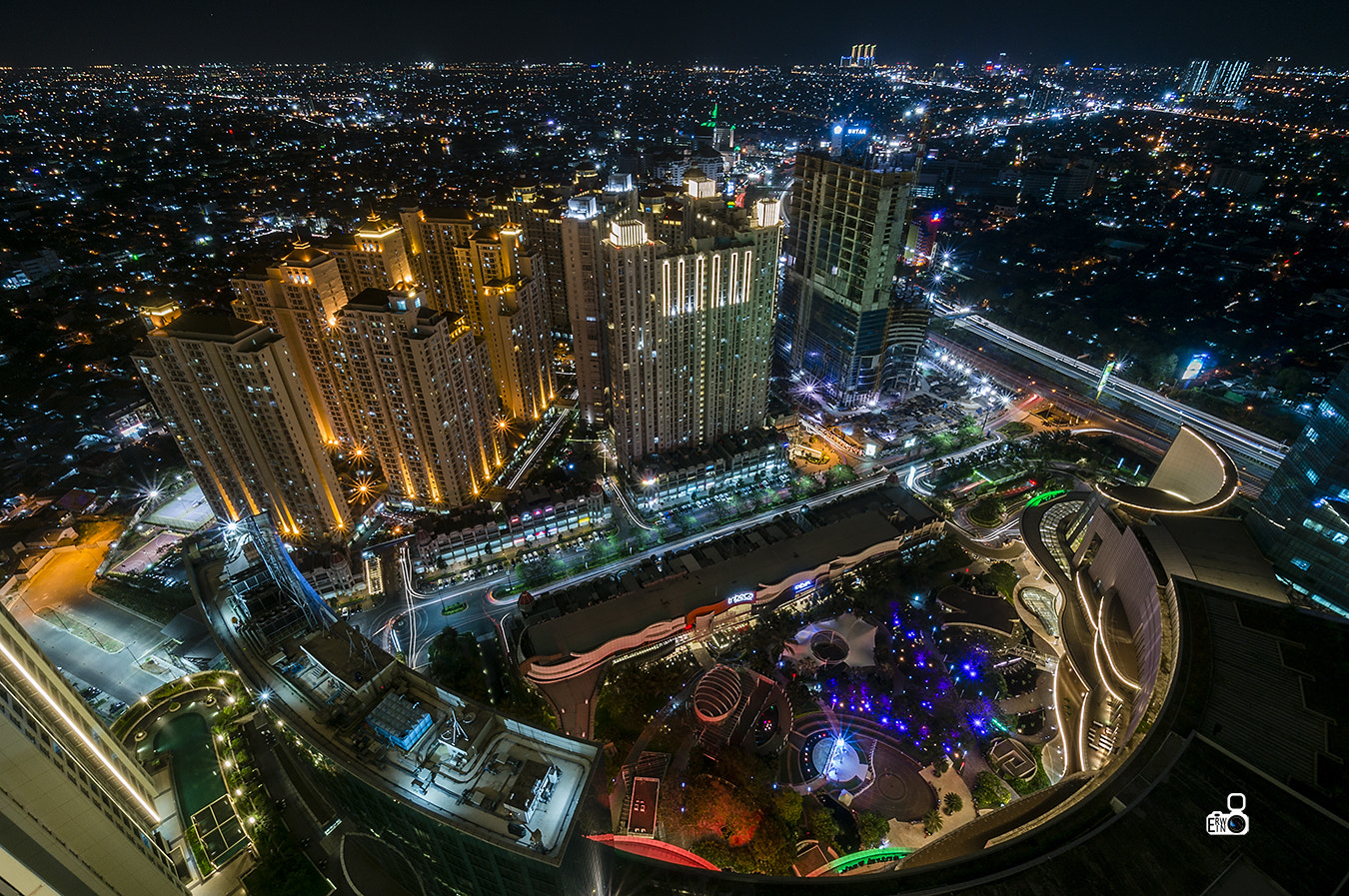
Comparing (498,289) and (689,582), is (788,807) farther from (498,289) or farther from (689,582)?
(498,289)

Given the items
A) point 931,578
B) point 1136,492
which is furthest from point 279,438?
point 1136,492

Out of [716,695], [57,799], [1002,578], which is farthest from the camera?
[1002,578]

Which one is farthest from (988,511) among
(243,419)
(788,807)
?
(243,419)

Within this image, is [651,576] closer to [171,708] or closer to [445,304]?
[171,708]

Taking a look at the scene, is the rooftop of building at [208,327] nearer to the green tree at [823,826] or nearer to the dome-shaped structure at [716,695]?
the dome-shaped structure at [716,695]

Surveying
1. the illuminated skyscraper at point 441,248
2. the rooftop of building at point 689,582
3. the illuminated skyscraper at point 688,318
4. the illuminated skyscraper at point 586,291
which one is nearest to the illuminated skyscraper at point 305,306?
the illuminated skyscraper at point 441,248
